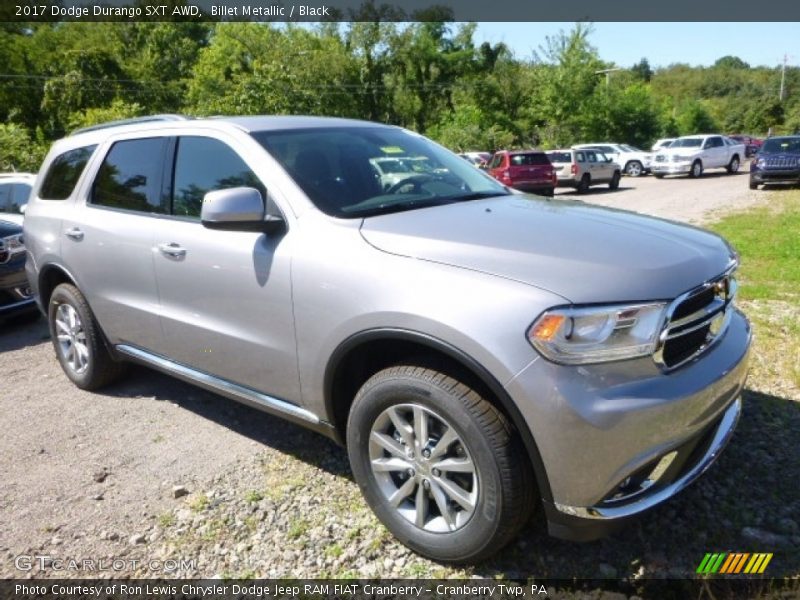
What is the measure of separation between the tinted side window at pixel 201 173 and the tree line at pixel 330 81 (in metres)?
32.8

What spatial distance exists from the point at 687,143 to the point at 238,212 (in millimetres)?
28793

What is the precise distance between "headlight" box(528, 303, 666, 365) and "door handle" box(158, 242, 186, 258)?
2.08 meters

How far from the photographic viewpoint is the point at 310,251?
2777 mm

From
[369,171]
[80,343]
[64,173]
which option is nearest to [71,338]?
[80,343]

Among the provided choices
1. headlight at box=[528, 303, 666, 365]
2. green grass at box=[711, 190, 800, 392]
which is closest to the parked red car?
green grass at box=[711, 190, 800, 392]

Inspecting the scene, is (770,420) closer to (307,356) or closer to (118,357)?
(307,356)

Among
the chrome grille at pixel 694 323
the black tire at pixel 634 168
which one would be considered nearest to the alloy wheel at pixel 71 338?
the chrome grille at pixel 694 323

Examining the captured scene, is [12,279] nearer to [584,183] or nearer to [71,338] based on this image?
[71,338]

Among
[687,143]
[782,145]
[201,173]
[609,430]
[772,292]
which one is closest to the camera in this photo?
[609,430]

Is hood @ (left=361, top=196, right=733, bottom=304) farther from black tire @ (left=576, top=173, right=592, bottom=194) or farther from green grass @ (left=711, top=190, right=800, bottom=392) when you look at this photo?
black tire @ (left=576, top=173, right=592, bottom=194)

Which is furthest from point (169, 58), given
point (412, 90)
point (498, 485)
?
point (498, 485)

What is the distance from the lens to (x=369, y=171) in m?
3.38

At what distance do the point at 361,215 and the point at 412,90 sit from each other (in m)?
48.5

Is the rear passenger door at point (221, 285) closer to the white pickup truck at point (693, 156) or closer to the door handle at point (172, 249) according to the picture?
the door handle at point (172, 249)
